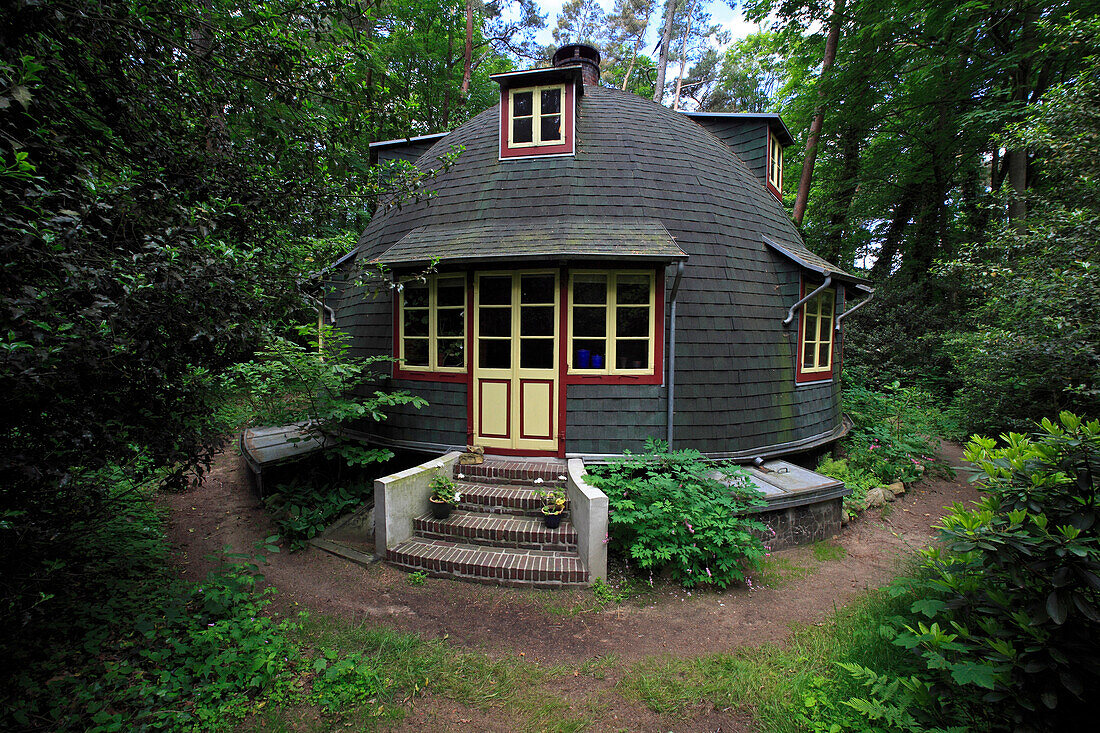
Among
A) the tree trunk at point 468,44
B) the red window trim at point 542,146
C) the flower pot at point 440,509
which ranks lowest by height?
the flower pot at point 440,509

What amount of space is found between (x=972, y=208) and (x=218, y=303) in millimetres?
22045

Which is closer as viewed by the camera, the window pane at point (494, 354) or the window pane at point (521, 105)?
the window pane at point (494, 354)

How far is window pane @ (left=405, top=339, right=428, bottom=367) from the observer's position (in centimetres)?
654

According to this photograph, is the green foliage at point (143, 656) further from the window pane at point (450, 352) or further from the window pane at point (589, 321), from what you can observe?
the window pane at point (589, 321)

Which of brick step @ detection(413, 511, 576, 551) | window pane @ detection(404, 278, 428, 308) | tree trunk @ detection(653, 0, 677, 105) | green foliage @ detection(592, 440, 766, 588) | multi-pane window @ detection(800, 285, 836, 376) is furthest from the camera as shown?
tree trunk @ detection(653, 0, 677, 105)

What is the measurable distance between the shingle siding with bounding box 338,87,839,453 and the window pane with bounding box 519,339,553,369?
51cm

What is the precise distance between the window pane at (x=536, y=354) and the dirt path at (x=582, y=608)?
2869 mm

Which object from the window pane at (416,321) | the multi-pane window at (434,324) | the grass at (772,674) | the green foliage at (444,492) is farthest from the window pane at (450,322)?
the grass at (772,674)

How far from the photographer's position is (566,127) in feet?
21.6

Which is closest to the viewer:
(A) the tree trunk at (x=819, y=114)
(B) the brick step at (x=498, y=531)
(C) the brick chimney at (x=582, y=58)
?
(B) the brick step at (x=498, y=531)

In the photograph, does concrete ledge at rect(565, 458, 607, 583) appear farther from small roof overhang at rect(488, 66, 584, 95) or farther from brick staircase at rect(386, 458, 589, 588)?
small roof overhang at rect(488, 66, 584, 95)

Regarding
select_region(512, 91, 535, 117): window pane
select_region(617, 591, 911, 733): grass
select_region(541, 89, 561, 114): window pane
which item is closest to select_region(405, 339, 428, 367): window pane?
select_region(512, 91, 535, 117): window pane

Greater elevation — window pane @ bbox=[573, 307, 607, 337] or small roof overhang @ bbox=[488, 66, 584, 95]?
small roof overhang @ bbox=[488, 66, 584, 95]

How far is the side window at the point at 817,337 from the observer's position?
23.0 feet
